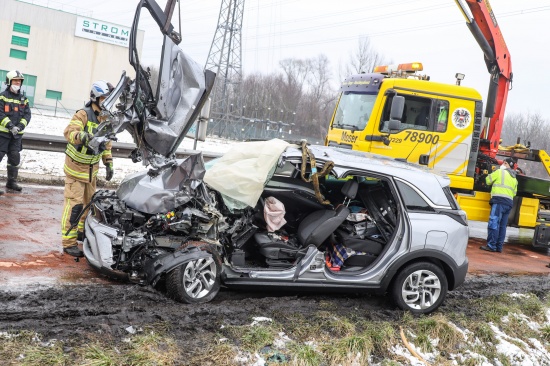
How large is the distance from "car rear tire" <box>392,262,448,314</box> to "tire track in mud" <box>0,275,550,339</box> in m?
0.19

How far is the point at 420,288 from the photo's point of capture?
6215 mm

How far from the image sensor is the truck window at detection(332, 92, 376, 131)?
10.1 m

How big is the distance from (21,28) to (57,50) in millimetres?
3655

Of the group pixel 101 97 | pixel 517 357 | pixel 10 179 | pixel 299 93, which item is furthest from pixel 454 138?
pixel 299 93

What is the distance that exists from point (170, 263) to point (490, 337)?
3.41m

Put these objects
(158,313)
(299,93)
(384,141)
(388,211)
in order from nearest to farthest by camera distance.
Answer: (158,313) → (388,211) → (384,141) → (299,93)

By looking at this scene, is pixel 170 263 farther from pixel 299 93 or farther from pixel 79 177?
pixel 299 93

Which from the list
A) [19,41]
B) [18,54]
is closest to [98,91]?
[18,54]

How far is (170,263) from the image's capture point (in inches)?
206

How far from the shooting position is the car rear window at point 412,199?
20.3 ft

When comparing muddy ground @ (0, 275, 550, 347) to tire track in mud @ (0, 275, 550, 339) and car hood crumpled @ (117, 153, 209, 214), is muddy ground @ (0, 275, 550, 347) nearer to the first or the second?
tire track in mud @ (0, 275, 550, 339)

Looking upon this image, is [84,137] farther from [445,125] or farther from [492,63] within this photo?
[492,63]

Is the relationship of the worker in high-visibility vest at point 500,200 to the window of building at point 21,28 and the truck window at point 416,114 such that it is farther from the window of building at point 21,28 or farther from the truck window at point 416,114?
the window of building at point 21,28

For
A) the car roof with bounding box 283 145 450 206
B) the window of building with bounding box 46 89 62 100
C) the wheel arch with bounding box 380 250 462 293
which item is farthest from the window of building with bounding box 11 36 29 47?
the wheel arch with bounding box 380 250 462 293
